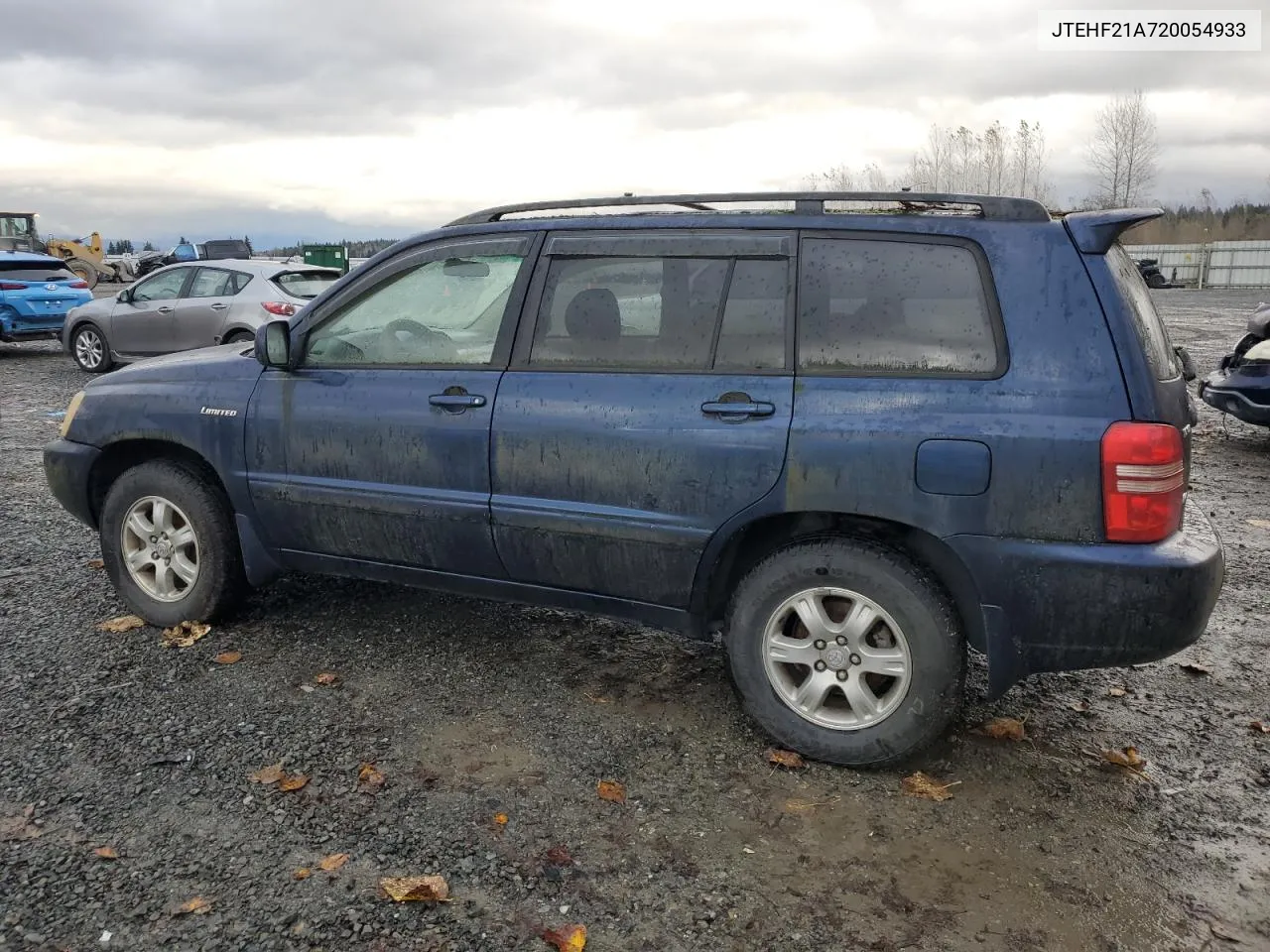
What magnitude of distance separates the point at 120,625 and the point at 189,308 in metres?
9.22

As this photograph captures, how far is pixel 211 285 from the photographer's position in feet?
42.0

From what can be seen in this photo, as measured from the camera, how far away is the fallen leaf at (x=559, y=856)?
9.56 ft

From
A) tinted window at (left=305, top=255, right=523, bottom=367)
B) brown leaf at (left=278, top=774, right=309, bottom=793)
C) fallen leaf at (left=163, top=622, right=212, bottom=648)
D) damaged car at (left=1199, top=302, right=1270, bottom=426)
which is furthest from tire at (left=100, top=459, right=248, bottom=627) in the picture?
damaged car at (left=1199, top=302, right=1270, bottom=426)

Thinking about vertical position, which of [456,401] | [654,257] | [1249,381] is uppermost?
[654,257]

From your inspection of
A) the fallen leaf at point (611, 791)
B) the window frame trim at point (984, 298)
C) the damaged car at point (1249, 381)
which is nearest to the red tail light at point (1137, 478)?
the window frame trim at point (984, 298)

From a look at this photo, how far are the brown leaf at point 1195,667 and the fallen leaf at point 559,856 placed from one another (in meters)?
2.86

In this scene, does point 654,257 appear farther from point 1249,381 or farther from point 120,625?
point 1249,381

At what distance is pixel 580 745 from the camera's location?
3605mm

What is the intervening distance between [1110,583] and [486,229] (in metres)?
2.64

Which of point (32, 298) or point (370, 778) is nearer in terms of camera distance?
point (370, 778)

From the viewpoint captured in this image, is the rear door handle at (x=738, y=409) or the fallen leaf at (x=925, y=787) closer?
the fallen leaf at (x=925, y=787)

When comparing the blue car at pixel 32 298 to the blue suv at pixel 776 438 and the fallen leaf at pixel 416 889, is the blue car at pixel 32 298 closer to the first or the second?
the blue suv at pixel 776 438

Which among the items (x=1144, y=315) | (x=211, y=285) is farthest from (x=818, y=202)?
(x=211, y=285)

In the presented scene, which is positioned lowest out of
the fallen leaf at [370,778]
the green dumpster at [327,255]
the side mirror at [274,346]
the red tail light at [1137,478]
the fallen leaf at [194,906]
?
the fallen leaf at [194,906]
